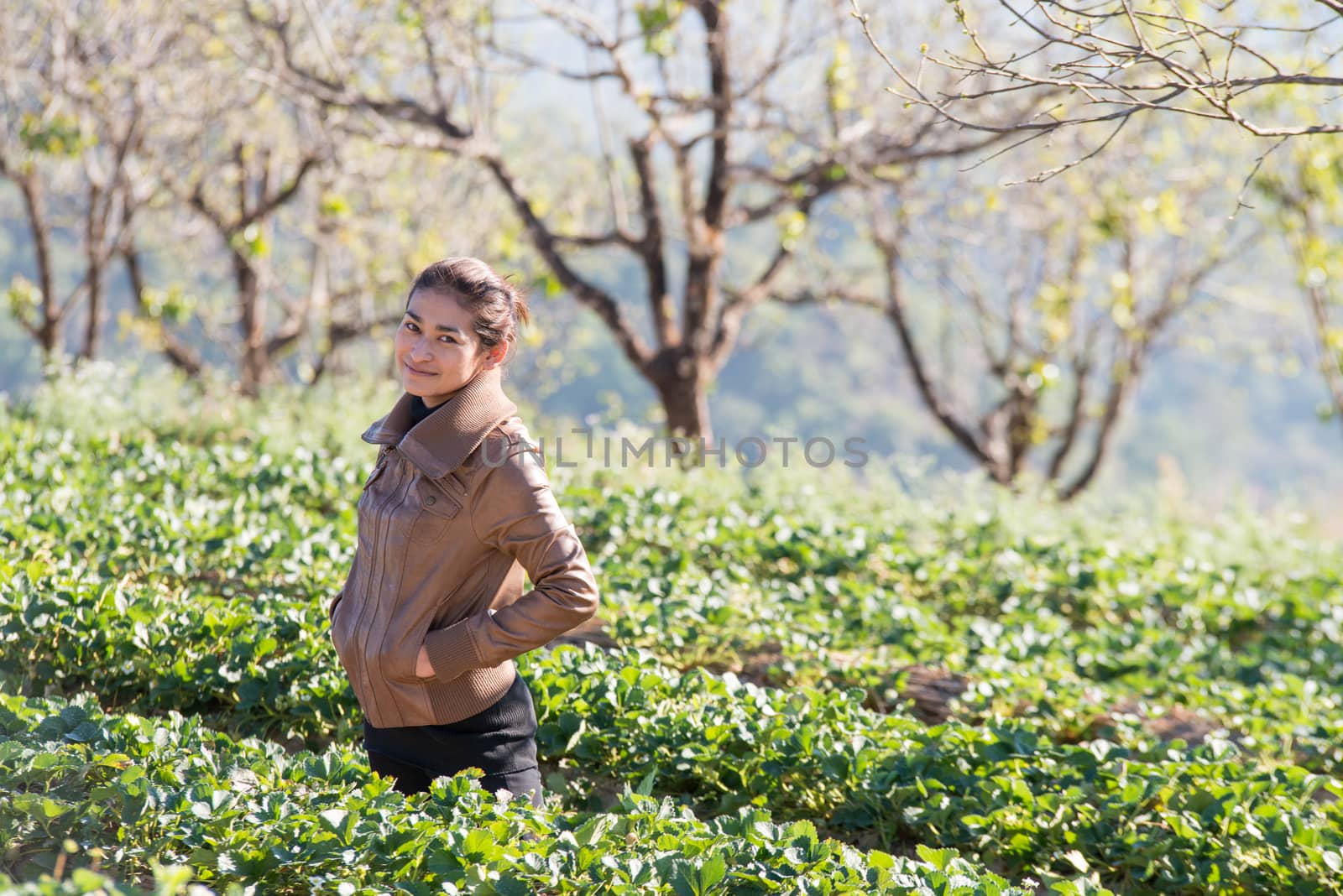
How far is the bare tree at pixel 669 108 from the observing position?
8445 mm

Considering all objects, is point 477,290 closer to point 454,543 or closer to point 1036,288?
point 454,543

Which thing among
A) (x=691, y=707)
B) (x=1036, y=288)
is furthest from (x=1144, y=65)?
(x=691, y=707)

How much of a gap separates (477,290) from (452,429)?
33 cm

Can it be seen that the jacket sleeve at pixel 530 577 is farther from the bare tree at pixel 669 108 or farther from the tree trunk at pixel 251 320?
the tree trunk at pixel 251 320

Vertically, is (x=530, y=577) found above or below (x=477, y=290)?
below

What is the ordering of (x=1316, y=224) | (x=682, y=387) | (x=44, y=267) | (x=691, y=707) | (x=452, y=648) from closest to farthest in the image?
(x=452, y=648) → (x=691, y=707) → (x=682, y=387) → (x=44, y=267) → (x=1316, y=224)

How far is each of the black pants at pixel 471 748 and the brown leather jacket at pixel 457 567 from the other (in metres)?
0.09

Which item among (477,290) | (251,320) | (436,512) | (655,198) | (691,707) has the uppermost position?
(655,198)

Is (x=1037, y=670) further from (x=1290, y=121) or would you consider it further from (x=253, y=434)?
(x=1290, y=121)

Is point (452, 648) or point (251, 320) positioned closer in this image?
point (452, 648)

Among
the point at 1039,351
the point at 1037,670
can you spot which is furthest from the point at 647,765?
the point at 1039,351

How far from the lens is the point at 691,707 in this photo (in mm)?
4008

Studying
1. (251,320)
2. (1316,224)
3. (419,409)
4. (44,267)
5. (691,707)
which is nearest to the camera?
(419,409)

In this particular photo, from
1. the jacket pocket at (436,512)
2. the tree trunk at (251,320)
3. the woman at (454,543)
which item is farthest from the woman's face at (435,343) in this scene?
the tree trunk at (251,320)
